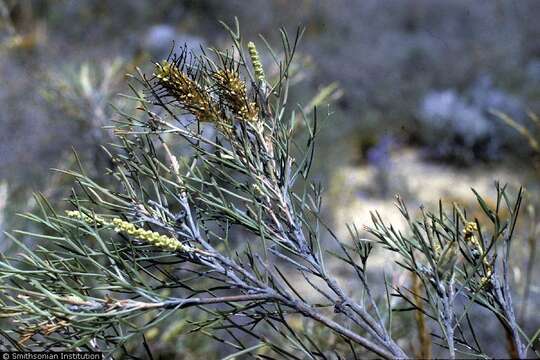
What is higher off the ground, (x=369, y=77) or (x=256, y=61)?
(x=369, y=77)

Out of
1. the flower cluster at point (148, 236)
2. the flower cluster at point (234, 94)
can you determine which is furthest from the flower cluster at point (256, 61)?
the flower cluster at point (148, 236)

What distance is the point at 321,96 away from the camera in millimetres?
1224

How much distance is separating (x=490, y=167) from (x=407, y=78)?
75.6 inches

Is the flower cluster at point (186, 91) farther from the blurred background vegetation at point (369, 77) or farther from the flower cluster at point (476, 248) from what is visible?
the blurred background vegetation at point (369, 77)

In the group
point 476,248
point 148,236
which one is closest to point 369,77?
point 476,248

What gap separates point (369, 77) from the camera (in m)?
6.87

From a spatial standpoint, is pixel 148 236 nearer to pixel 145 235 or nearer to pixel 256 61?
pixel 145 235

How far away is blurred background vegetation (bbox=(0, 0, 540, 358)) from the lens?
4.82 metres

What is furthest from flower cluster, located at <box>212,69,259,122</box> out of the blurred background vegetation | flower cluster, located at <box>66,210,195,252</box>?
the blurred background vegetation

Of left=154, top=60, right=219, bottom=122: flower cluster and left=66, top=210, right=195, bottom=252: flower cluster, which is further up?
left=154, top=60, right=219, bottom=122: flower cluster

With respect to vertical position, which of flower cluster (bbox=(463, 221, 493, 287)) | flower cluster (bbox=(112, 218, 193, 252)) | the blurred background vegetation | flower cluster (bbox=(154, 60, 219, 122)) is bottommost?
flower cluster (bbox=(112, 218, 193, 252))

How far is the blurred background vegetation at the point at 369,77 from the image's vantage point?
4820 millimetres

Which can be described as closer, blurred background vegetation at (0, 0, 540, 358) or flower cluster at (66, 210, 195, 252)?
flower cluster at (66, 210, 195, 252)

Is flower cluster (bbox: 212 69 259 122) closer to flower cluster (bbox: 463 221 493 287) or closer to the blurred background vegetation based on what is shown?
flower cluster (bbox: 463 221 493 287)
